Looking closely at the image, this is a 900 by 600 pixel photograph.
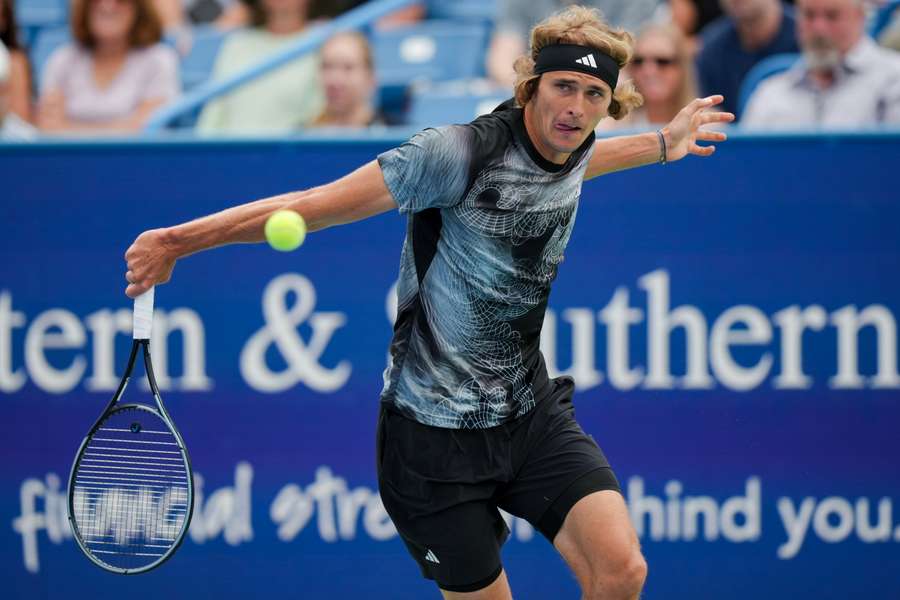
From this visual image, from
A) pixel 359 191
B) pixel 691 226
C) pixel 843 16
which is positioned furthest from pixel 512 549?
pixel 843 16

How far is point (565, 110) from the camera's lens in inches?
148

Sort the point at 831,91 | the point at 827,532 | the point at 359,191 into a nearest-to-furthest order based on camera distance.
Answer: the point at 359,191 → the point at 827,532 → the point at 831,91

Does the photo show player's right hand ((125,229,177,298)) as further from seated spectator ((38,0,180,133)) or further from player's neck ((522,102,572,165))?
seated spectator ((38,0,180,133))

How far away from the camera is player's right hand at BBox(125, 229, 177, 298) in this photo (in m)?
3.60

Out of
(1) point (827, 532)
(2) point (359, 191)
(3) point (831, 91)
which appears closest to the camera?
(2) point (359, 191)

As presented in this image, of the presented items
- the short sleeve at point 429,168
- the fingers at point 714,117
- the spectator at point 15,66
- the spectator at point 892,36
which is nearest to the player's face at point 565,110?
the short sleeve at point 429,168

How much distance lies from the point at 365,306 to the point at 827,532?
1.99 metres

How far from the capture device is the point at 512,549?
5473 millimetres

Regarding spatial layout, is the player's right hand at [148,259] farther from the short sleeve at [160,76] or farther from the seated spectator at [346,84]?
the short sleeve at [160,76]

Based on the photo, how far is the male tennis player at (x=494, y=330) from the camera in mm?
3773

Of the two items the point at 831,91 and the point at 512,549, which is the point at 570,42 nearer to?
the point at 512,549

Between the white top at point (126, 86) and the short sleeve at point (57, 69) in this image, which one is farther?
the short sleeve at point (57, 69)

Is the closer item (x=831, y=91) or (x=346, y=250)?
(x=346, y=250)

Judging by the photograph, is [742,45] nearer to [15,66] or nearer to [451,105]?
[451,105]
